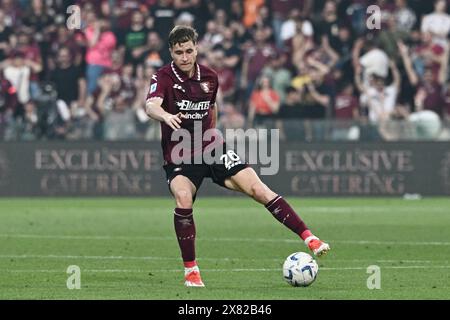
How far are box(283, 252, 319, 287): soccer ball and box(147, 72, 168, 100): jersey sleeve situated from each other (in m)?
1.91

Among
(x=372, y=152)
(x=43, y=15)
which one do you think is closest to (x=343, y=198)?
(x=372, y=152)

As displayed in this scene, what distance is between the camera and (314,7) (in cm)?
2859

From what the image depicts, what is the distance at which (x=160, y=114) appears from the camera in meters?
11.8

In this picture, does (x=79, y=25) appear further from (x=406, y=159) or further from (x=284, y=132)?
(x=406, y=159)

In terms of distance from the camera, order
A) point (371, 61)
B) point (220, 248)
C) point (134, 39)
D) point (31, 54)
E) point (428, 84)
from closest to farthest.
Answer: point (220, 248) → point (428, 84) → point (371, 61) → point (31, 54) → point (134, 39)

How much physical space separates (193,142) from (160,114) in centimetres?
70

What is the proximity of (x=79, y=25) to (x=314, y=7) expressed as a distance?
497 centimetres

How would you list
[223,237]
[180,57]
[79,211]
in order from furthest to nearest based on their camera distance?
[79,211]
[223,237]
[180,57]

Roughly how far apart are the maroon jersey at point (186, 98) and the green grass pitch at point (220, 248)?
1.29 metres

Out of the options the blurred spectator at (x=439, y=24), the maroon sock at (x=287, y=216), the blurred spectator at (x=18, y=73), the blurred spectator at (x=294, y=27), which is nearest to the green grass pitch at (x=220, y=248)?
the maroon sock at (x=287, y=216)

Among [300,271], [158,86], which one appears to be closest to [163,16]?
[158,86]

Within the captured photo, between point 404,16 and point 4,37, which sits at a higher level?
point 404,16

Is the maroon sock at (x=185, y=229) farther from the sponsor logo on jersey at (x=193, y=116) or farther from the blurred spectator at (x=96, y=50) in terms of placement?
the blurred spectator at (x=96, y=50)

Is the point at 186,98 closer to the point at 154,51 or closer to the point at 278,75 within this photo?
the point at 278,75
